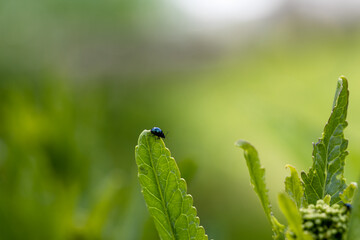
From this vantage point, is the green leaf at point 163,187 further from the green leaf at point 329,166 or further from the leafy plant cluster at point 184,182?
the green leaf at point 329,166

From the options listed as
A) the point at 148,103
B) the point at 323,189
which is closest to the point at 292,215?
the point at 323,189

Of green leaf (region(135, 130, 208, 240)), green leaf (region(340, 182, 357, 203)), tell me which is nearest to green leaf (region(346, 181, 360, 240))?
green leaf (region(340, 182, 357, 203))

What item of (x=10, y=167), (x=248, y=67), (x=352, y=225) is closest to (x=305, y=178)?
(x=352, y=225)

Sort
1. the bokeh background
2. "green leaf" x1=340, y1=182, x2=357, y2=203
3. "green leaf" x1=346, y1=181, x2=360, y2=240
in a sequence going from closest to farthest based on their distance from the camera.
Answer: "green leaf" x1=346, y1=181, x2=360, y2=240 → "green leaf" x1=340, y1=182, x2=357, y2=203 → the bokeh background

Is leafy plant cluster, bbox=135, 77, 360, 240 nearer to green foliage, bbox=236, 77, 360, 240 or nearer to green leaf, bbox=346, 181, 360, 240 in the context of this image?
green foliage, bbox=236, 77, 360, 240

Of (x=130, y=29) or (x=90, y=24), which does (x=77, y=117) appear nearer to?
(x=90, y=24)

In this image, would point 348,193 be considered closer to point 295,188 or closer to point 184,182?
point 295,188

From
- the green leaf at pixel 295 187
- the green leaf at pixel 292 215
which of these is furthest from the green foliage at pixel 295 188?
the green leaf at pixel 292 215
